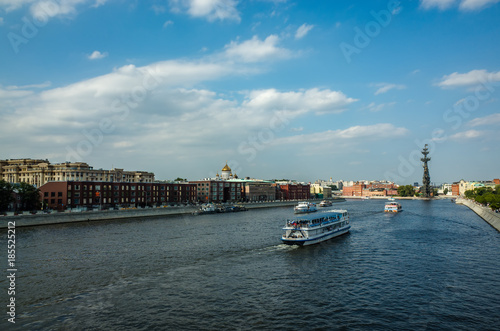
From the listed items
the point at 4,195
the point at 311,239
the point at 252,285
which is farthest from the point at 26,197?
the point at 252,285

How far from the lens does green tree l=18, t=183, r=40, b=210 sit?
248ft

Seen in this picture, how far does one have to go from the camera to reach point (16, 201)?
76438 millimetres

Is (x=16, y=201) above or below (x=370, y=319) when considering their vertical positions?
above

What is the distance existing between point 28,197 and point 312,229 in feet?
214

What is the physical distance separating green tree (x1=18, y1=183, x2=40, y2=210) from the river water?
34991 mm

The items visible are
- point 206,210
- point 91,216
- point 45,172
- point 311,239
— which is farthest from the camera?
point 45,172

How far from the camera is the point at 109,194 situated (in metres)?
94.2

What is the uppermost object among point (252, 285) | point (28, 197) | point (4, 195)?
point (4, 195)

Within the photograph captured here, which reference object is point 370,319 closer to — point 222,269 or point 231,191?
point 222,269

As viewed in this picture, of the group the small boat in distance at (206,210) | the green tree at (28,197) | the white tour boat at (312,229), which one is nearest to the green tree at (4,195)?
the green tree at (28,197)

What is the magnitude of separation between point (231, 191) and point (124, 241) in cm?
10027

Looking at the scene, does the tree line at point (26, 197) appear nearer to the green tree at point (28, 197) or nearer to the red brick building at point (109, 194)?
the green tree at point (28, 197)

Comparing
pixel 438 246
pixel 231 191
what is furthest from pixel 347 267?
pixel 231 191

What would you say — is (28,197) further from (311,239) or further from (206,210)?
(311,239)
